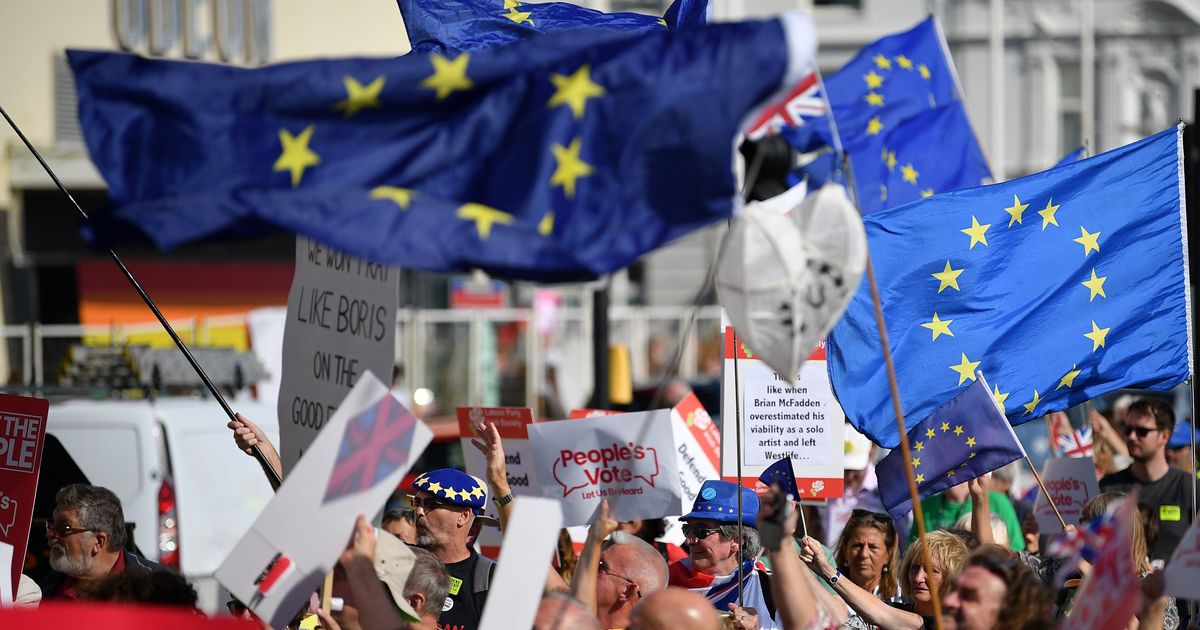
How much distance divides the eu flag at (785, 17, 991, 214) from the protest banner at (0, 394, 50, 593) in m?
6.05

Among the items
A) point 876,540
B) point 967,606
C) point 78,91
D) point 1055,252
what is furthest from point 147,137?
point 1055,252

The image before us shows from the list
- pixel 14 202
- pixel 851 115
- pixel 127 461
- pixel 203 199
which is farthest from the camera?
pixel 14 202

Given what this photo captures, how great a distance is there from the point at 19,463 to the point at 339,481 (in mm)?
2275

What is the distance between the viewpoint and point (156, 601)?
15.0ft

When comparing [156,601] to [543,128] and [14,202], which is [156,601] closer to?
[543,128]

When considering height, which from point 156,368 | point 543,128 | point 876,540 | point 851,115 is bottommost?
point 876,540

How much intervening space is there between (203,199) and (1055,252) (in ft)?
13.3

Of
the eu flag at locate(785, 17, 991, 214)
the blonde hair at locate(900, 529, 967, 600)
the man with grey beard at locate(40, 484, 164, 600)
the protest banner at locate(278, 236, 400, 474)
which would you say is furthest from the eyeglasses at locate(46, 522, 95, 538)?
the eu flag at locate(785, 17, 991, 214)

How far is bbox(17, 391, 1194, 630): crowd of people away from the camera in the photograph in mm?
4484

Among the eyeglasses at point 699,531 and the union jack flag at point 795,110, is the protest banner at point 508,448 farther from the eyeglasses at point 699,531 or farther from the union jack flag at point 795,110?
the union jack flag at point 795,110

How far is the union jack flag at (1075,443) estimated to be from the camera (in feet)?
33.4

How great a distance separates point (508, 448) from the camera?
793 centimetres

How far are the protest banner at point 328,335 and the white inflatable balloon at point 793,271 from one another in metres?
1.17

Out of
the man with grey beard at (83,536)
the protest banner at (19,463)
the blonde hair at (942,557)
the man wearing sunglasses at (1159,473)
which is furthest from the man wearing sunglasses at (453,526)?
the man wearing sunglasses at (1159,473)
